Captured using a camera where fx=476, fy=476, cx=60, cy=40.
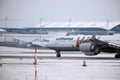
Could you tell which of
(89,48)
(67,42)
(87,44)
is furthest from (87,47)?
(67,42)

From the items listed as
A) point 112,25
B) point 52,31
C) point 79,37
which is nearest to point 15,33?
point 52,31

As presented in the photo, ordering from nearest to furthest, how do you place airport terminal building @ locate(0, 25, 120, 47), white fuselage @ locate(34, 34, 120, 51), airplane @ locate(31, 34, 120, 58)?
1. airplane @ locate(31, 34, 120, 58)
2. white fuselage @ locate(34, 34, 120, 51)
3. airport terminal building @ locate(0, 25, 120, 47)

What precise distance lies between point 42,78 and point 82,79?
176 centimetres

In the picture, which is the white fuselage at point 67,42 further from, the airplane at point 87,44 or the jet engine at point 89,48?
the jet engine at point 89,48

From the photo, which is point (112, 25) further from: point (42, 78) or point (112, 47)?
point (42, 78)

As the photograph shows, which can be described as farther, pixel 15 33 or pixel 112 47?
pixel 15 33

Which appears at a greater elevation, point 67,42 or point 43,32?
point 43,32

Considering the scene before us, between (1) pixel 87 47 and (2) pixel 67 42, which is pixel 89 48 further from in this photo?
(2) pixel 67 42

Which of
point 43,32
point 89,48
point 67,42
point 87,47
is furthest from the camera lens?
point 43,32

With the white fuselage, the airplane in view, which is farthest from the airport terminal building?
the airplane

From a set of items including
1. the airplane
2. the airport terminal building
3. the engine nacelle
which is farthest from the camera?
the airport terminal building

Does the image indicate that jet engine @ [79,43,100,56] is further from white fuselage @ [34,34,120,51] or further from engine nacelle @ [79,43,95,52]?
white fuselage @ [34,34,120,51]

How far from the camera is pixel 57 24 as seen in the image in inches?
4931

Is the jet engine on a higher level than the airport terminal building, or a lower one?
lower
